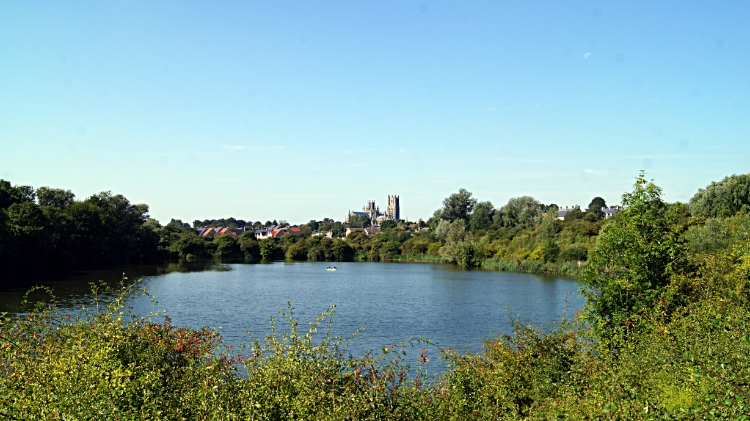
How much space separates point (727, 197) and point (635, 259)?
40.7m

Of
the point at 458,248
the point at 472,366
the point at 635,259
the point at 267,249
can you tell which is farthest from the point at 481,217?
the point at 472,366

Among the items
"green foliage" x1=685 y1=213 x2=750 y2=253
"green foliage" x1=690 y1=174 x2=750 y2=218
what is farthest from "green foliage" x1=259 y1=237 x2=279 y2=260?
"green foliage" x1=685 y1=213 x2=750 y2=253

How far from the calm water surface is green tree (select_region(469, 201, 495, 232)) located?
3224 cm

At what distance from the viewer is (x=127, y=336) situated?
862 centimetres

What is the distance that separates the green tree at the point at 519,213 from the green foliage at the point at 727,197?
28.8m

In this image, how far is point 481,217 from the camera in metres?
85.9

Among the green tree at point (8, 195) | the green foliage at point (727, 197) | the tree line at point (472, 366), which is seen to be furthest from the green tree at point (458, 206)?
the tree line at point (472, 366)

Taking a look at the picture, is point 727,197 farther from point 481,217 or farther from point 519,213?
point 481,217

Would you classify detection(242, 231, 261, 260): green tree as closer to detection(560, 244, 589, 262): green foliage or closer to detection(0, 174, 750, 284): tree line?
detection(0, 174, 750, 284): tree line

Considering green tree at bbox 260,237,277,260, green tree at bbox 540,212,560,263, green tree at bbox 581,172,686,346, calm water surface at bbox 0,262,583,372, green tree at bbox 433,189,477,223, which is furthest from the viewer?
green tree at bbox 260,237,277,260

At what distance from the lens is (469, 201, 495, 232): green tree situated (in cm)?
8488

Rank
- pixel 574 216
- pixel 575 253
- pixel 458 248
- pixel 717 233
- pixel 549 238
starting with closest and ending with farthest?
pixel 717 233
pixel 575 253
pixel 549 238
pixel 458 248
pixel 574 216

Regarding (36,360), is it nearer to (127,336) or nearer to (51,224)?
(127,336)

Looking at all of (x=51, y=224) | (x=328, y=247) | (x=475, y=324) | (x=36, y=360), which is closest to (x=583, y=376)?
(x=36, y=360)
